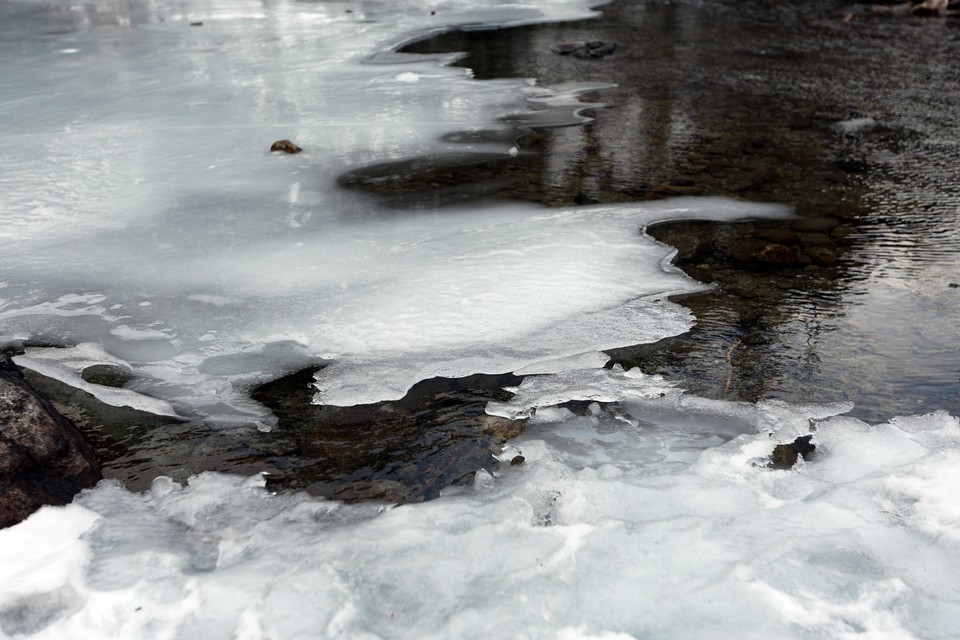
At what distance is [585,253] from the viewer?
161 inches

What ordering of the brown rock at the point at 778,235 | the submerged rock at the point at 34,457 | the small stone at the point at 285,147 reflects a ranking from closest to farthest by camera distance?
the submerged rock at the point at 34,457 < the brown rock at the point at 778,235 < the small stone at the point at 285,147

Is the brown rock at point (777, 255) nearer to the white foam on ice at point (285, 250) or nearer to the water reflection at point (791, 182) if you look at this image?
the water reflection at point (791, 182)

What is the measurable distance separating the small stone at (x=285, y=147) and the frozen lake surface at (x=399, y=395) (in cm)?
15

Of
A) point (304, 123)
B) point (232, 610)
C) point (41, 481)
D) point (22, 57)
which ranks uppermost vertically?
point (22, 57)

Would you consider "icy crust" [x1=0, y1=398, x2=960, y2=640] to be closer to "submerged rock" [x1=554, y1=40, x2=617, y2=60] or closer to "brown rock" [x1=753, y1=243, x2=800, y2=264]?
"brown rock" [x1=753, y1=243, x2=800, y2=264]

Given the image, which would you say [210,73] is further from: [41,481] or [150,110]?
[41,481]

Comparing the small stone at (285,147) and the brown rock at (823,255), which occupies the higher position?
the small stone at (285,147)

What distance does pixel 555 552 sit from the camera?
7.05ft

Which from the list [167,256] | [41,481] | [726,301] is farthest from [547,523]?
[167,256]

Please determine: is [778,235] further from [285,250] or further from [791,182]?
[285,250]

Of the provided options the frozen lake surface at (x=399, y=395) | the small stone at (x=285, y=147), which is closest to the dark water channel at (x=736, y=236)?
the frozen lake surface at (x=399, y=395)

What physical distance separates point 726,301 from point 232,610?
2.52m

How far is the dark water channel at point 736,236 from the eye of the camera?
8.77ft

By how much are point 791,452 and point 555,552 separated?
3.05ft
